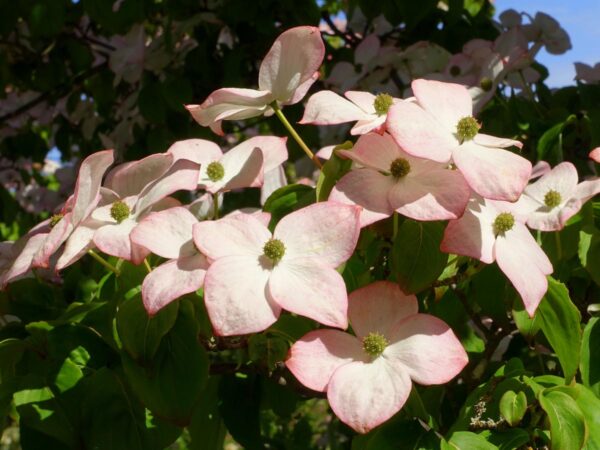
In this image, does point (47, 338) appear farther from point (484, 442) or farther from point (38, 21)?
→ point (38, 21)

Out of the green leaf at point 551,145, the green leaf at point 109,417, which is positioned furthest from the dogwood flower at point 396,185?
the green leaf at point 551,145

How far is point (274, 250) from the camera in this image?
65 cm

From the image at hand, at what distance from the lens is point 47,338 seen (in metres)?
0.74

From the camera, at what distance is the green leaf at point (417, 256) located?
678 millimetres

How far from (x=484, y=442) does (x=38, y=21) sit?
1423mm

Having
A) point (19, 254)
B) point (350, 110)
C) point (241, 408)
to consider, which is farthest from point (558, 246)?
point (19, 254)

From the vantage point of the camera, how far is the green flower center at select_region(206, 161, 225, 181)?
78cm

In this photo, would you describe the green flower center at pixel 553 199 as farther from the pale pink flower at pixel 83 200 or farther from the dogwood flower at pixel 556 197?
the pale pink flower at pixel 83 200

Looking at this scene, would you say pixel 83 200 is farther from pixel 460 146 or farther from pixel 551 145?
pixel 551 145

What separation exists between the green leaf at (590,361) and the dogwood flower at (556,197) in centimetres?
11

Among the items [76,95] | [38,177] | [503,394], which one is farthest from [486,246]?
[38,177]

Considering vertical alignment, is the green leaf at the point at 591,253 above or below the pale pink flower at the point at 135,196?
below

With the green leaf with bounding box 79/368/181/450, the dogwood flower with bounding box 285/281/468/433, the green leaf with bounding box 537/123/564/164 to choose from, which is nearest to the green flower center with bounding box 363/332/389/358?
the dogwood flower with bounding box 285/281/468/433

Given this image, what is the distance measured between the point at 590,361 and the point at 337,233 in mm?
272
